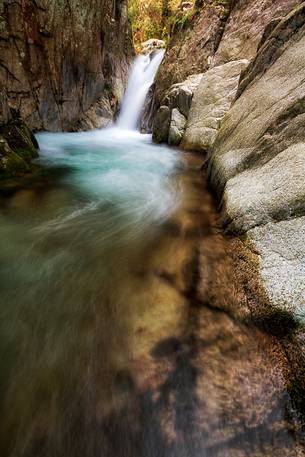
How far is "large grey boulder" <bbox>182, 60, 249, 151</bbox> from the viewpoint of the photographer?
26.1ft

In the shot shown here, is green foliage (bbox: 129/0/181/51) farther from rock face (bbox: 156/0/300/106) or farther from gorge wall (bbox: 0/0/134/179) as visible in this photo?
rock face (bbox: 156/0/300/106)

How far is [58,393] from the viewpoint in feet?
4.92

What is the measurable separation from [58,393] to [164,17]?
2804cm

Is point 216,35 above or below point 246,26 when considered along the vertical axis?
below

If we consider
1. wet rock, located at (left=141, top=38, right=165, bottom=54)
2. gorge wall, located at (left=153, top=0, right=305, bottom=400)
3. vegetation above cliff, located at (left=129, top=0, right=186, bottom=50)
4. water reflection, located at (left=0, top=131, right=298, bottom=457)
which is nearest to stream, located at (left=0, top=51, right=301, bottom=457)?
water reflection, located at (left=0, top=131, right=298, bottom=457)

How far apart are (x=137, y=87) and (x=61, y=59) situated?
22.9 feet

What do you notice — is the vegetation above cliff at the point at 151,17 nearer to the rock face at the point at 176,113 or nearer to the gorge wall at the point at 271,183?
the rock face at the point at 176,113

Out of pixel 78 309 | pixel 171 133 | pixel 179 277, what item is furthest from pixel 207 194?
pixel 171 133

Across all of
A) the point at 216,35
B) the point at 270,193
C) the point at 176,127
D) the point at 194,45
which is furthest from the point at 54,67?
the point at 270,193

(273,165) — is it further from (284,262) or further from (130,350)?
(130,350)

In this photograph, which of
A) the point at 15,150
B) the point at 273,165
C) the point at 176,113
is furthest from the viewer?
the point at 176,113

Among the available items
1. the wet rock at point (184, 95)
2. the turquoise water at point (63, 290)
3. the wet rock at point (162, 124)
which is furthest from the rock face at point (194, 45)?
the turquoise water at point (63, 290)

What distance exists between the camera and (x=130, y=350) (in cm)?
172

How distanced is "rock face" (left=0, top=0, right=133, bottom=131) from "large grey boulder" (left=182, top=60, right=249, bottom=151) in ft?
20.1
